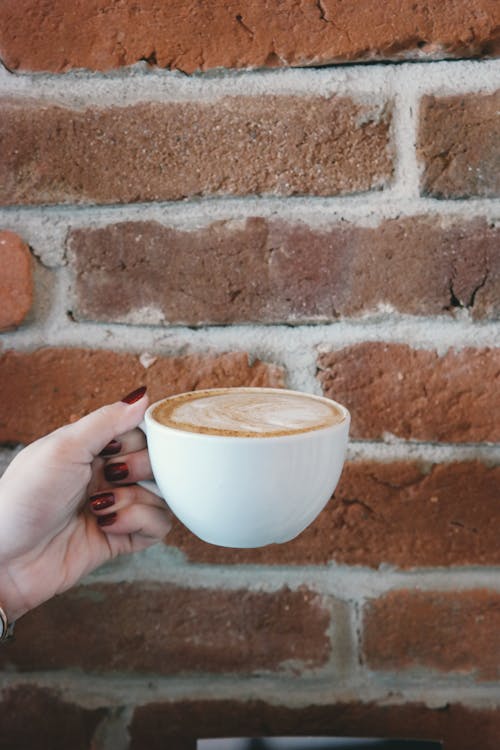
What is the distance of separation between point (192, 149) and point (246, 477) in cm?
28

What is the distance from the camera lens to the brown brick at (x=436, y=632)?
59 cm

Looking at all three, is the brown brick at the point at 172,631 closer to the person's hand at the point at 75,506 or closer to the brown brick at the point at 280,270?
the person's hand at the point at 75,506

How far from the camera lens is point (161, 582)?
605 millimetres

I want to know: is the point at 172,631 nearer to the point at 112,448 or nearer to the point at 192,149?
the point at 112,448

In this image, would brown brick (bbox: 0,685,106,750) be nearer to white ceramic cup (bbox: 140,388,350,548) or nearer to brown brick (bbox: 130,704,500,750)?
brown brick (bbox: 130,704,500,750)

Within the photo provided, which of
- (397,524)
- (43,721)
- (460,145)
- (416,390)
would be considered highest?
(460,145)

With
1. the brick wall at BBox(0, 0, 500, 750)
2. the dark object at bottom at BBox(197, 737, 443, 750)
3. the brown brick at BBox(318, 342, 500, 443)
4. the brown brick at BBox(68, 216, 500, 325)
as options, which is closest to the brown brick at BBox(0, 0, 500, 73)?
the brick wall at BBox(0, 0, 500, 750)

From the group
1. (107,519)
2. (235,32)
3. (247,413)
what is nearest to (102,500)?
(107,519)

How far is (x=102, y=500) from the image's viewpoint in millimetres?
521

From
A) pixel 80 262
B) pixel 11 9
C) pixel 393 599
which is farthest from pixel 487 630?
pixel 11 9

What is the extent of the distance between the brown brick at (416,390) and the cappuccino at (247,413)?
0.25 ft

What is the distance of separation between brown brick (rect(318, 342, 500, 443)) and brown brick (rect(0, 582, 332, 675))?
17 centimetres

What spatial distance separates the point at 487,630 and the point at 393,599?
3.2 inches

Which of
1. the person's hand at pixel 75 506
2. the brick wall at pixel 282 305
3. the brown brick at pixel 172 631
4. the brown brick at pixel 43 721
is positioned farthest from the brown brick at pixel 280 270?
the brown brick at pixel 43 721
